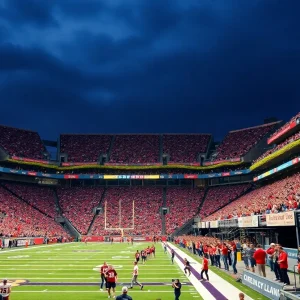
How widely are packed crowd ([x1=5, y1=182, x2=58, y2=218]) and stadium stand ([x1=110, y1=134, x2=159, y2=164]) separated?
1450 centimetres

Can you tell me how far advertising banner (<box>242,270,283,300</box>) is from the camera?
512 inches

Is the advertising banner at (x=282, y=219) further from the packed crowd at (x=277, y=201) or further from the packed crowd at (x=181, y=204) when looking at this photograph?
the packed crowd at (x=181, y=204)

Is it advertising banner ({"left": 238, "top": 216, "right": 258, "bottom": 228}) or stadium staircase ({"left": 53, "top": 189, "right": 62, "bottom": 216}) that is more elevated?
stadium staircase ({"left": 53, "top": 189, "right": 62, "bottom": 216})

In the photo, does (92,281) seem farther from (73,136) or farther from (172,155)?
(73,136)

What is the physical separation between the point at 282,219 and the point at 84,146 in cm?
6485

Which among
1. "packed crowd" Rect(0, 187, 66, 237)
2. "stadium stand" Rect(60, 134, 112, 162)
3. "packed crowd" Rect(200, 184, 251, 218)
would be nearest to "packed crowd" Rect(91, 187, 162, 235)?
"packed crowd" Rect(0, 187, 66, 237)

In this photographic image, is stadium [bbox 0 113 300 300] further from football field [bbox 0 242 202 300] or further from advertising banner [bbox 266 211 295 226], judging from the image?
football field [bbox 0 242 202 300]

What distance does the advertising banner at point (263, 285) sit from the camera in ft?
42.6

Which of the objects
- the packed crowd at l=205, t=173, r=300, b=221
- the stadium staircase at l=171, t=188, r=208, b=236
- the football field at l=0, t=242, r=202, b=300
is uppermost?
the packed crowd at l=205, t=173, r=300, b=221

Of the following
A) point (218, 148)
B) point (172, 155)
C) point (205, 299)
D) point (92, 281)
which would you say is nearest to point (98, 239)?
point (172, 155)

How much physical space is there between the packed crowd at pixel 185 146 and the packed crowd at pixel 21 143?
25518 mm

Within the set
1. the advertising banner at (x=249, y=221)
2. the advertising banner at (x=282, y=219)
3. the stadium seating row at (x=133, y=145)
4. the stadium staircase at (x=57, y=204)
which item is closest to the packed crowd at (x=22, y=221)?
the stadium staircase at (x=57, y=204)

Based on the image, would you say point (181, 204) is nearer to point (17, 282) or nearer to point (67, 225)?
point (67, 225)

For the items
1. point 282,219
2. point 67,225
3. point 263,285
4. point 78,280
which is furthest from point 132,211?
point 263,285
